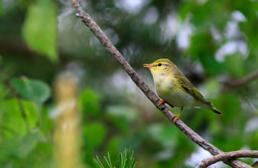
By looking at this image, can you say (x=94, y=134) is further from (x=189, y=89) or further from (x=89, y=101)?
(x=189, y=89)

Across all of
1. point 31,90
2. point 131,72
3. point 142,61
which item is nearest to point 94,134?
point 142,61

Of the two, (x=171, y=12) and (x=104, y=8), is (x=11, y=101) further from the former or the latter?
(x=171, y=12)

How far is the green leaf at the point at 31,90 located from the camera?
294cm

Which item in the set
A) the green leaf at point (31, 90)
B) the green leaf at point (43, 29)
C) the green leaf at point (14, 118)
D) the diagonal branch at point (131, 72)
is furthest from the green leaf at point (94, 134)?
the diagonal branch at point (131, 72)

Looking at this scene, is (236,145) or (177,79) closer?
(177,79)

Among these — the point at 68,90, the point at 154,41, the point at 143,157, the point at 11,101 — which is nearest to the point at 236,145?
the point at 143,157

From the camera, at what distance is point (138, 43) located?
474 centimetres

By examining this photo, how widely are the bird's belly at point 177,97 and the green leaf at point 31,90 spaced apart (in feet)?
1.50

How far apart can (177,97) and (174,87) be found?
0.13 m

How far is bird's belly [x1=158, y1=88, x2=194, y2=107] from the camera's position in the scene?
2812 millimetres

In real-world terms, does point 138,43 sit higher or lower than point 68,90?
higher

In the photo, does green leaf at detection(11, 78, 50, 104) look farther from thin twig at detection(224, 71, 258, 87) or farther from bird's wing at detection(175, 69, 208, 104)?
thin twig at detection(224, 71, 258, 87)

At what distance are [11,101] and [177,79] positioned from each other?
72 cm

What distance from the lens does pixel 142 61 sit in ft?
14.9
